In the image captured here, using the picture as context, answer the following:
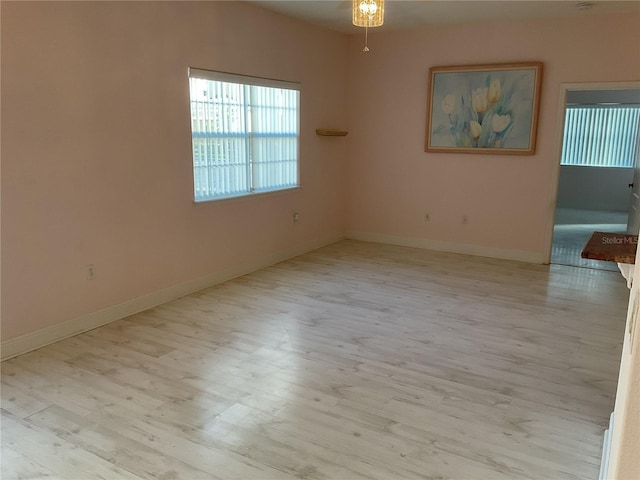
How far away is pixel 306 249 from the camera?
19.7 ft

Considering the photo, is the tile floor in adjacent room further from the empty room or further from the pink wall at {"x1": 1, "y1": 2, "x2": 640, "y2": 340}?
the pink wall at {"x1": 1, "y1": 2, "x2": 640, "y2": 340}

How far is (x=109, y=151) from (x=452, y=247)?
160 inches

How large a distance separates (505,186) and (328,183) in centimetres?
209

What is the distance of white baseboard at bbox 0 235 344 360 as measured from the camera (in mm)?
3187

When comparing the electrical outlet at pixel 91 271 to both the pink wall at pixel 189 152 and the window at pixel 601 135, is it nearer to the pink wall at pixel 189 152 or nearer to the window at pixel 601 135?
the pink wall at pixel 189 152

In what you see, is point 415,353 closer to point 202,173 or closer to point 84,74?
point 202,173

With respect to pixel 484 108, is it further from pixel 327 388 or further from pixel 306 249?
pixel 327 388

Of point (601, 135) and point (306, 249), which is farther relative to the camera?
point (601, 135)

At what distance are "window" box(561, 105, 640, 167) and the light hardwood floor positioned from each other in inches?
229

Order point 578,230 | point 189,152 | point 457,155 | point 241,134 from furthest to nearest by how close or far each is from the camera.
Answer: point 578,230 → point 457,155 → point 241,134 → point 189,152

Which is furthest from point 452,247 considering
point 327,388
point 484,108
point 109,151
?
point 109,151

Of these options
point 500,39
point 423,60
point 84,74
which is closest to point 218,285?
point 84,74

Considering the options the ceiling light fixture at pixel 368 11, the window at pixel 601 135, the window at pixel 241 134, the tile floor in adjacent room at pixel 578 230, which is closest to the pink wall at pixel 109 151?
the window at pixel 241 134

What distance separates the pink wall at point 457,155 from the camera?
5012mm
